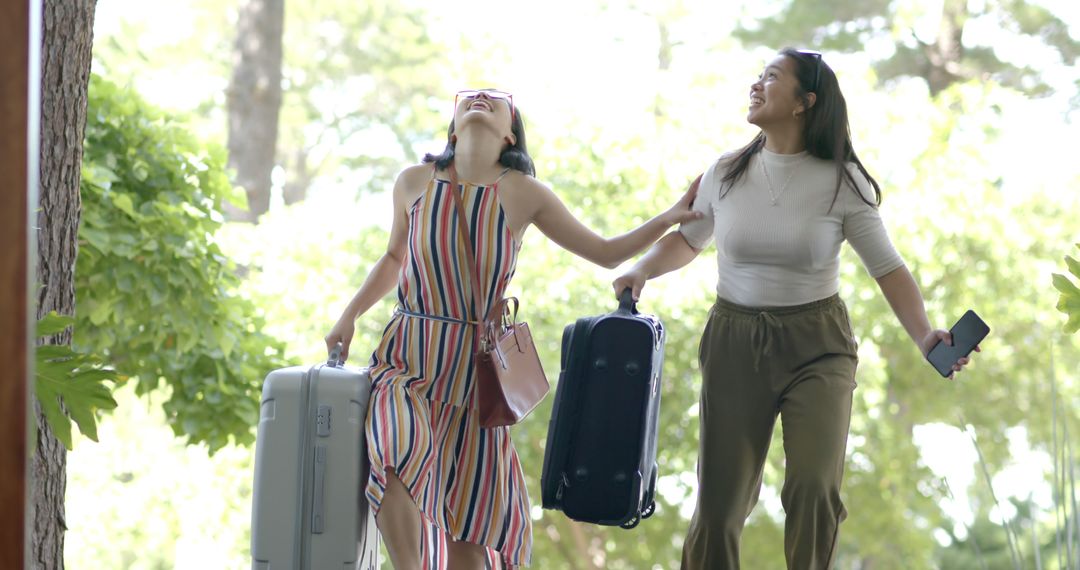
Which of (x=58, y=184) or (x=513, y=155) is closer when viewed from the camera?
(x=513, y=155)

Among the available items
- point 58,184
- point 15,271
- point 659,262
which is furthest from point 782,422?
point 15,271

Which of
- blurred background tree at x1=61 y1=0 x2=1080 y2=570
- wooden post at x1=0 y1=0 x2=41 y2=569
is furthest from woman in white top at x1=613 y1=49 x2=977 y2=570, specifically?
blurred background tree at x1=61 y1=0 x2=1080 y2=570

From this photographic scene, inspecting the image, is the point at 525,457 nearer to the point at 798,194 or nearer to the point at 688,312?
the point at 688,312

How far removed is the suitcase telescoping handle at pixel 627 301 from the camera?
334cm

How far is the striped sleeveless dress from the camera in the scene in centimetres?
337

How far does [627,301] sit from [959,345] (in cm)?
84

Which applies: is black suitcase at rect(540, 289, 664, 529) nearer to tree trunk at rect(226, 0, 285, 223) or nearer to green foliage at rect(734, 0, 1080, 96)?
tree trunk at rect(226, 0, 285, 223)

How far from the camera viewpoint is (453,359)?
11.1ft

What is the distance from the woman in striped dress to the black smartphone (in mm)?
748

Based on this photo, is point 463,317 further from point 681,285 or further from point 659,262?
point 681,285

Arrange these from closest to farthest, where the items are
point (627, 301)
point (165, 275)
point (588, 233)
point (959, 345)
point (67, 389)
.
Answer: point (67, 389), point (959, 345), point (627, 301), point (588, 233), point (165, 275)

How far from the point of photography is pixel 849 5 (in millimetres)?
15047

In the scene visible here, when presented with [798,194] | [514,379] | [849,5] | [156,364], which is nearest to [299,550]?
[514,379]

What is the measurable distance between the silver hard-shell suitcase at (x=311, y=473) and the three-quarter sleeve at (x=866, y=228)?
1320mm
